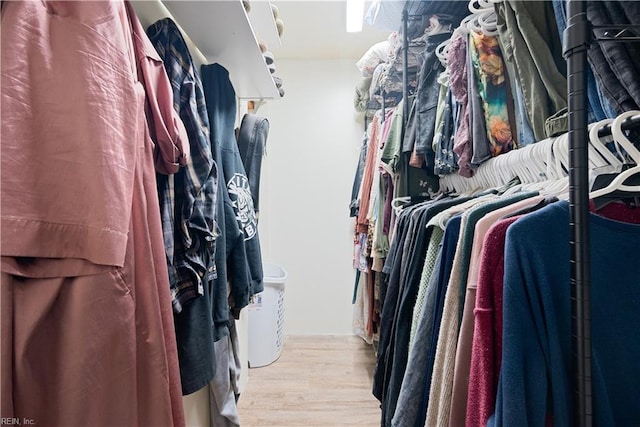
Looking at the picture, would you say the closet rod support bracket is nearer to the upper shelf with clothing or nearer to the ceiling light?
the upper shelf with clothing

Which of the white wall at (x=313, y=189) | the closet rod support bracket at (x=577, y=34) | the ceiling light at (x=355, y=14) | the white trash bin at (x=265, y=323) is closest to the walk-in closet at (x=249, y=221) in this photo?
the closet rod support bracket at (x=577, y=34)

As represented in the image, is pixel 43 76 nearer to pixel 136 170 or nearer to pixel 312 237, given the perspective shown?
pixel 136 170

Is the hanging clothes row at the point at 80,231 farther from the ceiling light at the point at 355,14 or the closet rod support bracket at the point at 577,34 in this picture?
the ceiling light at the point at 355,14

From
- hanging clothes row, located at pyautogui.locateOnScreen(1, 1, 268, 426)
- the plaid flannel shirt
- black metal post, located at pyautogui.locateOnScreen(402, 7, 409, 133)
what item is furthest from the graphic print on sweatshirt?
black metal post, located at pyautogui.locateOnScreen(402, 7, 409, 133)

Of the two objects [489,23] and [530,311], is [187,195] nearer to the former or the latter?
[530,311]

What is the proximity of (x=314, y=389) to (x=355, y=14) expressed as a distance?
2.11 metres

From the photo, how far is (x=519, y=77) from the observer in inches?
30.6

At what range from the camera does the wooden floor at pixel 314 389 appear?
1.56 metres

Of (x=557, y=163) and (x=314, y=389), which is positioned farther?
(x=314, y=389)

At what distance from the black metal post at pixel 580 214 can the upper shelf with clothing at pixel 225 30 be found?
0.77m

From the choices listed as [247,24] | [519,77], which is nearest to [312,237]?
[247,24]

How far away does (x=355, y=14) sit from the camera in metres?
1.80

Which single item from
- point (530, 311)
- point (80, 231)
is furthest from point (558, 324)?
point (80, 231)

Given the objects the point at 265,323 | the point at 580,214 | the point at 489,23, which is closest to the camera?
the point at 580,214
